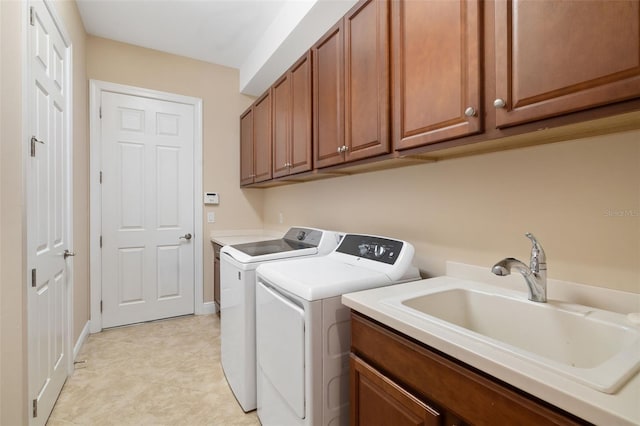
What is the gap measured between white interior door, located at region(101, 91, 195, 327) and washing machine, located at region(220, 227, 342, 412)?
138 cm

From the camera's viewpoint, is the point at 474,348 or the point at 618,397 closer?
the point at 618,397

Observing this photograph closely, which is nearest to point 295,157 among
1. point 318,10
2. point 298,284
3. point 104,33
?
point 318,10

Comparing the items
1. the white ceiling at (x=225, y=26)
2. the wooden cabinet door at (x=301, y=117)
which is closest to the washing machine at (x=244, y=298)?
the wooden cabinet door at (x=301, y=117)

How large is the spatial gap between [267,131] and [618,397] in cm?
254

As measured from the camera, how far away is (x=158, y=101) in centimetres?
311

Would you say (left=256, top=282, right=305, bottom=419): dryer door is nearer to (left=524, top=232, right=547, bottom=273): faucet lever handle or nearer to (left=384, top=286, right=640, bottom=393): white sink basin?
(left=384, top=286, right=640, bottom=393): white sink basin

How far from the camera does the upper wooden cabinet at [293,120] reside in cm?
196

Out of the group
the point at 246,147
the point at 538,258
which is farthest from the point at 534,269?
the point at 246,147

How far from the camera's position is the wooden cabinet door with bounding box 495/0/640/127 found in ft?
2.26

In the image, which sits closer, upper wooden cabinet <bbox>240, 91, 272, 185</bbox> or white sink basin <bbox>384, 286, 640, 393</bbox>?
white sink basin <bbox>384, 286, 640, 393</bbox>

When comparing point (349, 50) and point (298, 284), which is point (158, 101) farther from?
point (298, 284)

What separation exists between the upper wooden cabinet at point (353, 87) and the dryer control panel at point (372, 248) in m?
0.44

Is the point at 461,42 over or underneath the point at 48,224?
over

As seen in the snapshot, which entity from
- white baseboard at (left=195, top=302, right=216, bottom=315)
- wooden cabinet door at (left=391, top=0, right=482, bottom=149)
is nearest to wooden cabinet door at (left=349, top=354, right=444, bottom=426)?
wooden cabinet door at (left=391, top=0, right=482, bottom=149)
